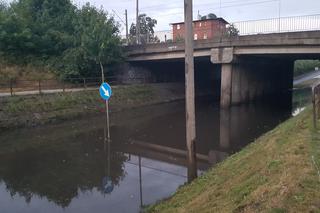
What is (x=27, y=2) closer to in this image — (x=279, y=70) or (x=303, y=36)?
(x=303, y=36)

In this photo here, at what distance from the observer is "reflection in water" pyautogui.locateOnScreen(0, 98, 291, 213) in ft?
27.5

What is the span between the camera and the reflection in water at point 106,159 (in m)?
8.37

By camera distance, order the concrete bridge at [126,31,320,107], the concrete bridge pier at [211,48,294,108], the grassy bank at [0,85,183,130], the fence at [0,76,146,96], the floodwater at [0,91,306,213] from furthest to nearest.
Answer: the concrete bridge pier at [211,48,294,108] → the fence at [0,76,146,96] → the concrete bridge at [126,31,320,107] → the grassy bank at [0,85,183,130] → the floodwater at [0,91,306,213]

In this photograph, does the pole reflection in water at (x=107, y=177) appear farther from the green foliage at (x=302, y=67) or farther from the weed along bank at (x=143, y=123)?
the green foliage at (x=302, y=67)

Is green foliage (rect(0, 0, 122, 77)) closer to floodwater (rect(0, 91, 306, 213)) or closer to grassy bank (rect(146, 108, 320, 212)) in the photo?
floodwater (rect(0, 91, 306, 213))

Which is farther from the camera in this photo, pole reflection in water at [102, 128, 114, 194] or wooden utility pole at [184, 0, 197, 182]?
pole reflection in water at [102, 128, 114, 194]

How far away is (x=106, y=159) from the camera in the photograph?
11.9m

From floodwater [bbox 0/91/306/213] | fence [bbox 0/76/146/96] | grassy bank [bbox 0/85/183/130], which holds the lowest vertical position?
floodwater [bbox 0/91/306/213]

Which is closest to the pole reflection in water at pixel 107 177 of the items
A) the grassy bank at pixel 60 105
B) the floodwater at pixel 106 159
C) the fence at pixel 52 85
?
the floodwater at pixel 106 159

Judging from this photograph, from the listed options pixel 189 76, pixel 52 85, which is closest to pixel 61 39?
pixel 52 85

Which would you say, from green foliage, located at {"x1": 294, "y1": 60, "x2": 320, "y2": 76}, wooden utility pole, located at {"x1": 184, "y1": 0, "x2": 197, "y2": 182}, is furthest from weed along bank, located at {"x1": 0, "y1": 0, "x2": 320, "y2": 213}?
green foliage, located at {"x1": 294, "y1": 60, "x2": 320, "y2": 76}

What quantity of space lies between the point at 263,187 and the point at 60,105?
18170 mm

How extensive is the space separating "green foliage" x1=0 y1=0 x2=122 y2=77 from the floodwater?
8128mm

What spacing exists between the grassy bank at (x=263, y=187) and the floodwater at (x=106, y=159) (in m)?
1.45
